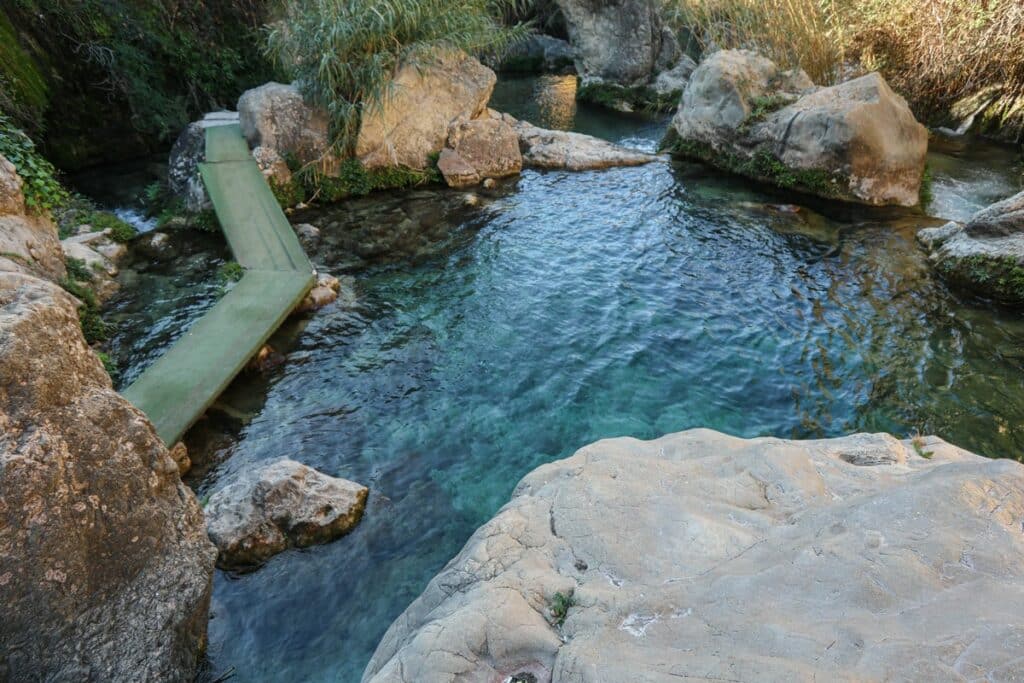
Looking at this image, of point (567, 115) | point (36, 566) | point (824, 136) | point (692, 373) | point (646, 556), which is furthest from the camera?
point (567, 115)

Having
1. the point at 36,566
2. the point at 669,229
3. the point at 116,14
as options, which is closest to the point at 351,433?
the point at 36,566

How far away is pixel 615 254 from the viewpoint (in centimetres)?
927

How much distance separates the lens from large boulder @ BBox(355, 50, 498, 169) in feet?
36.4

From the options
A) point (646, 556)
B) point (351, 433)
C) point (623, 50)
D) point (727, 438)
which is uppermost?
point (623, 50)

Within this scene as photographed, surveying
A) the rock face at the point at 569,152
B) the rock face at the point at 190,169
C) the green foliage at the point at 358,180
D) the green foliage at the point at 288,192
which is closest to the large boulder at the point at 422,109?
the green foliage at the point at 358,180

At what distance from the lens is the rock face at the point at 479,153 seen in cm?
1180

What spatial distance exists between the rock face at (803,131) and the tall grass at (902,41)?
4.77 feet

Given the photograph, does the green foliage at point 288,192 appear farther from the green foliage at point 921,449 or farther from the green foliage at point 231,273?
the green foliage at point 921,449

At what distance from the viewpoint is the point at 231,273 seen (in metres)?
8.20

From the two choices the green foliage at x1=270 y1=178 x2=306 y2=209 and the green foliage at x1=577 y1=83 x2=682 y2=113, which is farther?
the green foliage at x1=577 y1=83 x2=682 y2=113

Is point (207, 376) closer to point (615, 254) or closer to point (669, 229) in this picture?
point (615, 254)

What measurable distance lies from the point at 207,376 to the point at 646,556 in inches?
189

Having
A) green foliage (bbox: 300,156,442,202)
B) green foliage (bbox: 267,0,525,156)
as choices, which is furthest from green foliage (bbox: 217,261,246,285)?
green foliage (bbox: 267,0,525,156)

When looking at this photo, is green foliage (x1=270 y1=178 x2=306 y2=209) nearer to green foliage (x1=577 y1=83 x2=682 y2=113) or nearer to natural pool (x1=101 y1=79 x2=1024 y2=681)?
natural pool (x1=101 y1=79 x2=1024 y2=681)
